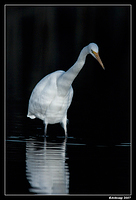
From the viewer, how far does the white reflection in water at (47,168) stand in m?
4.93

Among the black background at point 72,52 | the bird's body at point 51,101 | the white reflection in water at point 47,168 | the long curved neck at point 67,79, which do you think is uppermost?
the black background at point 72,52

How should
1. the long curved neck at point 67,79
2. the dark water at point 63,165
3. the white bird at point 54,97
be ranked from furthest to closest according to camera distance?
the white bird at point 54,97
the long curved neck at point 67,79
the dark water at point 63,165

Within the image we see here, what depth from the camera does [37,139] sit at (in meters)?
7.18

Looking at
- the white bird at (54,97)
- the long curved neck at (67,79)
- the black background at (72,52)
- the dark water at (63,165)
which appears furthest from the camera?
the black background at (72,52)

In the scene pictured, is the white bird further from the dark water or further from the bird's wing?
the dark water

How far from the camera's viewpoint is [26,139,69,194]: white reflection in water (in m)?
4.93

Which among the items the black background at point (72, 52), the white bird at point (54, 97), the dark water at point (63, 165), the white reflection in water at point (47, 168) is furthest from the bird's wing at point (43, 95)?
the black background at point (72, 52)

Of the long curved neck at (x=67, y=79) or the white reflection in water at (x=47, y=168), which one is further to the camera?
the long curved neck at (x=67, y=79)

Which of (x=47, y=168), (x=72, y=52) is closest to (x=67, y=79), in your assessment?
(x=47, y=168)

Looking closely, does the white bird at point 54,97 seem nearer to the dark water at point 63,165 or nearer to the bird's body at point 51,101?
the bird's body at point 51,101

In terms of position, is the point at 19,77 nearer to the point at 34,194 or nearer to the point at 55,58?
the point at 55,58

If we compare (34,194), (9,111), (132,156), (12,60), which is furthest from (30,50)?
(34,194)

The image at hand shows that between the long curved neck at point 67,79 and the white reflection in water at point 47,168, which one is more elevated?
the long curved neck at point 67,79

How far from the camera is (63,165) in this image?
5684mm
